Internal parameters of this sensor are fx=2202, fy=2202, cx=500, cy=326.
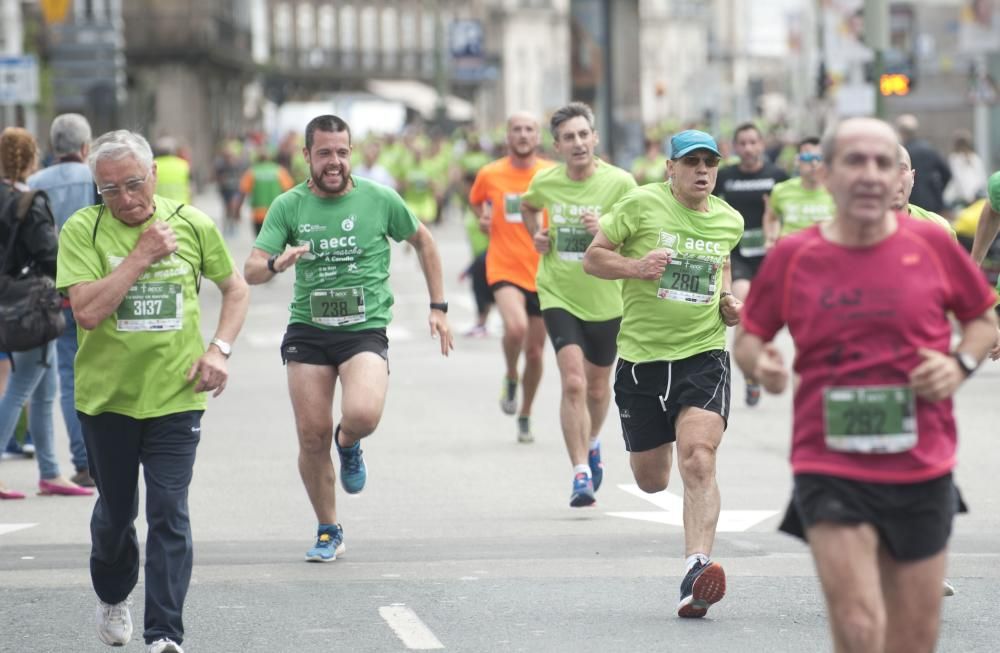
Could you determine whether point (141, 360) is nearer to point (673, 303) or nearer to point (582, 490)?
point (673, 303)

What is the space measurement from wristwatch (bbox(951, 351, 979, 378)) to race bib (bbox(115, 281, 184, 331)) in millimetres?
2800

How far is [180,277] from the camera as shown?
7.35 meters

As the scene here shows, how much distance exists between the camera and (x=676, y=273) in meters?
8.80

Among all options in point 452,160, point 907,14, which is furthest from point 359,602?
point 452,160

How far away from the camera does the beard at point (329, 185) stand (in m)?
9.30

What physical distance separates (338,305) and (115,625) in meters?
2.22

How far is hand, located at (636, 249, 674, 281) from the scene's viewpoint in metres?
8.69

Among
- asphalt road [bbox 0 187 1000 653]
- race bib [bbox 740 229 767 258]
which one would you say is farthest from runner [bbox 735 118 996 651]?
race bib [bbox 740 229 767 258]

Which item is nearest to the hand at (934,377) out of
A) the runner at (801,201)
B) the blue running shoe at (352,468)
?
the blue running shoe at (352,468)

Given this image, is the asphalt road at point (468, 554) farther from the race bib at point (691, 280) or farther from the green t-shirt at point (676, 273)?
the race bib at point (691, 280)

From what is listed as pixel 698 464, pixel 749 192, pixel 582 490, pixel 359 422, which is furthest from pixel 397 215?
pixel 749 192

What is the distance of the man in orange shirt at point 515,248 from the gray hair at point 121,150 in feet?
19.8

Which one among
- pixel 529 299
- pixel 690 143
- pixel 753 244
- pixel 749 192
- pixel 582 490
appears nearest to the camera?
pixel 690 143

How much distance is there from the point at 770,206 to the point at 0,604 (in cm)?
832
